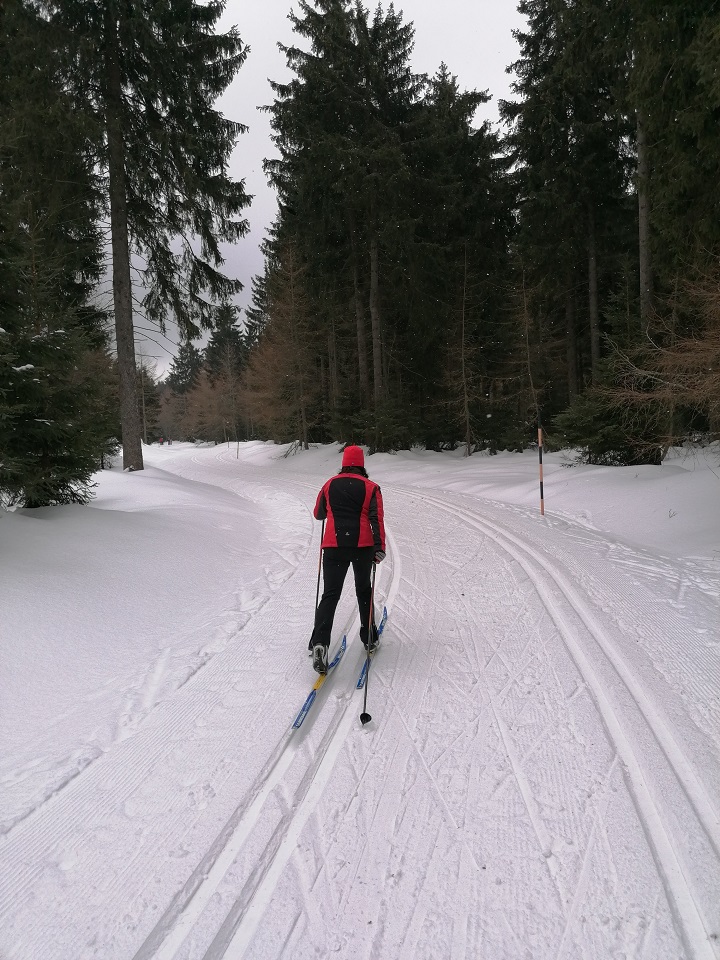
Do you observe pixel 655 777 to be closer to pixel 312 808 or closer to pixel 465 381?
pixel 312 808

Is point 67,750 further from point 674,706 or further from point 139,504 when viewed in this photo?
point 139,504

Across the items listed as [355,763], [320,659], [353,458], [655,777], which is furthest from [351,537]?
[655,777]

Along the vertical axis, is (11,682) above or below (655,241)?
below

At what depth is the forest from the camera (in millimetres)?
7969

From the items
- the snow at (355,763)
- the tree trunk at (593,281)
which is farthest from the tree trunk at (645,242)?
the snow at (355,763)

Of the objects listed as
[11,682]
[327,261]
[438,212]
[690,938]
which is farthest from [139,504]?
[438,212]

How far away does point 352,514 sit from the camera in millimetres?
4301

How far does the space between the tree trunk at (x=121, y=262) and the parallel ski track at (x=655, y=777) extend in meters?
12.4

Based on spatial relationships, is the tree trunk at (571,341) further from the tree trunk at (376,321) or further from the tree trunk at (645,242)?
the tree trunk at (645,242)

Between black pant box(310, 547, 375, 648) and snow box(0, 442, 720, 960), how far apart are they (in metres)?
0.38

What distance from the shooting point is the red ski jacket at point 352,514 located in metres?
4.27

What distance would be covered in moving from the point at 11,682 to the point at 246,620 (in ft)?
6.91

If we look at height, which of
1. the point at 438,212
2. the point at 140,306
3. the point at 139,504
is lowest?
the point at 139,504

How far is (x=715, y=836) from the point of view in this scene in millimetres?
2311
